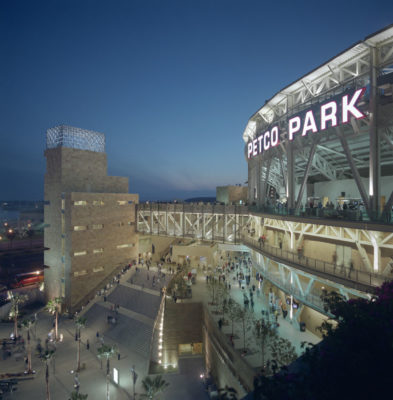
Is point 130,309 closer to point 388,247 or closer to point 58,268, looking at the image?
point 58,268

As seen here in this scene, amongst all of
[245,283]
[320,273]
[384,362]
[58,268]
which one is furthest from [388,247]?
[58,268]

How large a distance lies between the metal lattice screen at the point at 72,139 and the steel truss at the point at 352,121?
106 ft

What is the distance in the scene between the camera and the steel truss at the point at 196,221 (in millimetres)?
40938

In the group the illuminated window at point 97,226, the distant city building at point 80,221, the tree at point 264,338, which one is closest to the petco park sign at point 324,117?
the tree at point 264,338

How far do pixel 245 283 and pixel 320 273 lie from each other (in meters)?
18.6

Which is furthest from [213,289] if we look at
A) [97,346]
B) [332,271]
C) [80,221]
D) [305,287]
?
[80,221]

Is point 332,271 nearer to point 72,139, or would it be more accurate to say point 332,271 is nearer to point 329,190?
point 329,190

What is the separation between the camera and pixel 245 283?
37.7 meters

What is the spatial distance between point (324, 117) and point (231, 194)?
36.2m

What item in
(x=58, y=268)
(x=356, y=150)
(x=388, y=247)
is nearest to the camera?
(x=388, y=247)

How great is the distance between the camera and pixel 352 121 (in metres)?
19.7

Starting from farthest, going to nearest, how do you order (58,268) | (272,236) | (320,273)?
(58,268), (272,236), (320,273)

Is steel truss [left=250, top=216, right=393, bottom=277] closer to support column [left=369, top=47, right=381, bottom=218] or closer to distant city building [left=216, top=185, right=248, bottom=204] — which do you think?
support column [left=369, top=47, right=381, bottom=218]

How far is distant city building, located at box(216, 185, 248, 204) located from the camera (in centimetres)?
5628
